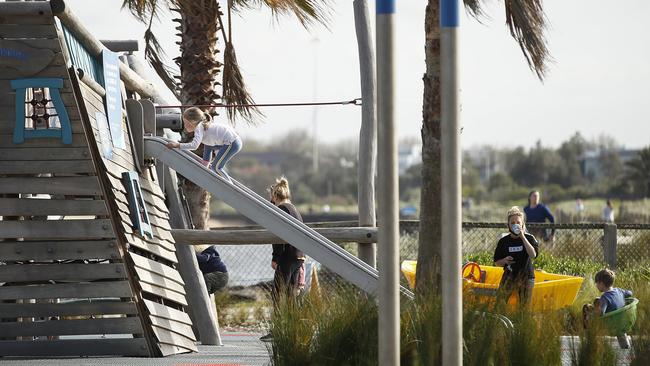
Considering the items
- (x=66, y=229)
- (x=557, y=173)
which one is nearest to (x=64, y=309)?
(x=66, y=229)

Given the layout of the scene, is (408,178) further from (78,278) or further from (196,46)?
(78,278)

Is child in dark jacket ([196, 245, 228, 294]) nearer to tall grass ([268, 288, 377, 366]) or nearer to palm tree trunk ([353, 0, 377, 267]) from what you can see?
palm tree trunk ([353, 0, 377, 267])

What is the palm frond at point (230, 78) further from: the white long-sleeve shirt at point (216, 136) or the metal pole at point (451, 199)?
the metal pole at point (451, 199)

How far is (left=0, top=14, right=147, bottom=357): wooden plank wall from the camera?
1096 centimetres

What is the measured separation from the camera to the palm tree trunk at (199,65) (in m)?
18.0

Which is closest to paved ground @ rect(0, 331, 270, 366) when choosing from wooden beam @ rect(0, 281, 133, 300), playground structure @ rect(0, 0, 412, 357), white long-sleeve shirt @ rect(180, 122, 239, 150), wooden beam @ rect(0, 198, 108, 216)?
playground structure @ rect(0, 0, 412, 357)

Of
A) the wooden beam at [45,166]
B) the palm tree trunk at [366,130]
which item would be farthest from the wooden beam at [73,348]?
the palm tree trunk at [366,130]

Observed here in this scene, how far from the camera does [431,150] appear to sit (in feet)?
45.1

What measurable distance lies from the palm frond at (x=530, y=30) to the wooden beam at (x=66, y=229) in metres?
5.24

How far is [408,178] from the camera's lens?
111 metres

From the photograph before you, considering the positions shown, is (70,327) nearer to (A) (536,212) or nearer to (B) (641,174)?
(A) (536,212)

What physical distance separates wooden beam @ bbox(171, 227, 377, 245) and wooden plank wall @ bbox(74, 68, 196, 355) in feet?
1.30

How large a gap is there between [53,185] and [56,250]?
0.55 meters

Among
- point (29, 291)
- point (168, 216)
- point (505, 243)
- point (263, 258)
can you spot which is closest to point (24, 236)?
point (29, 291)
